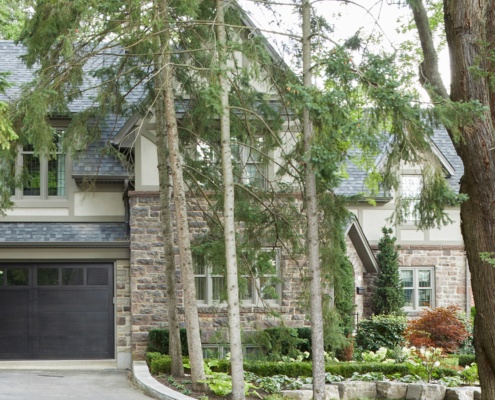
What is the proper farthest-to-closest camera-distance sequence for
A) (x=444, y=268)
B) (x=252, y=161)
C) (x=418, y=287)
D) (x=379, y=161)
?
1. (x=418, y=287)
2. (x=444, y=268)
3. (x=379, y=161)
4. (x=252, y=161)

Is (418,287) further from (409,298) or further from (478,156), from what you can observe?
(478,156)

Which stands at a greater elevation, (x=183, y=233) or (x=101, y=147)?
(x=101, y=147)

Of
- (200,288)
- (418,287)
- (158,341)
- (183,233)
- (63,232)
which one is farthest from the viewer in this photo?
(418,287)

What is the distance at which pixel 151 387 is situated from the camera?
1475cm

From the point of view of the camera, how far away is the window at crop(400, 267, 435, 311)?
26.1 m

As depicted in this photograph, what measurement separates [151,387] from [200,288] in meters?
5.87

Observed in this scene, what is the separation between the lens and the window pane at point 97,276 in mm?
21031

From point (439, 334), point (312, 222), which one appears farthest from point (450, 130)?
point (439, 334)

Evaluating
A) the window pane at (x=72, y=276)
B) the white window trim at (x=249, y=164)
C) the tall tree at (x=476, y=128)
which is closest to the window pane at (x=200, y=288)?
the white window trim at (x=249, y=164)

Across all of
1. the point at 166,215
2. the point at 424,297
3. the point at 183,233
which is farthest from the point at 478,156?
the point at 424,297

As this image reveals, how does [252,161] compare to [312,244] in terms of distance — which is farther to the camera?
[252,161]

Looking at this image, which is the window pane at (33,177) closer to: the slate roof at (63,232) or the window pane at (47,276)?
the slate roof at (63,232)

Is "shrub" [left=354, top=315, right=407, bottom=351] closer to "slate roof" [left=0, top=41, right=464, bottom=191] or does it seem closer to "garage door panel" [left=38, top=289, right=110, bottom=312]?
"slate roof" [left=0, top=41, right=464, bottom=191]

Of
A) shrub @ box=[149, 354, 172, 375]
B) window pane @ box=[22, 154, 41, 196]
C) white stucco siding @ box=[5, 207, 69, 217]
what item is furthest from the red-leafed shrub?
window pane @ box=[22, 154, 41, 196]
